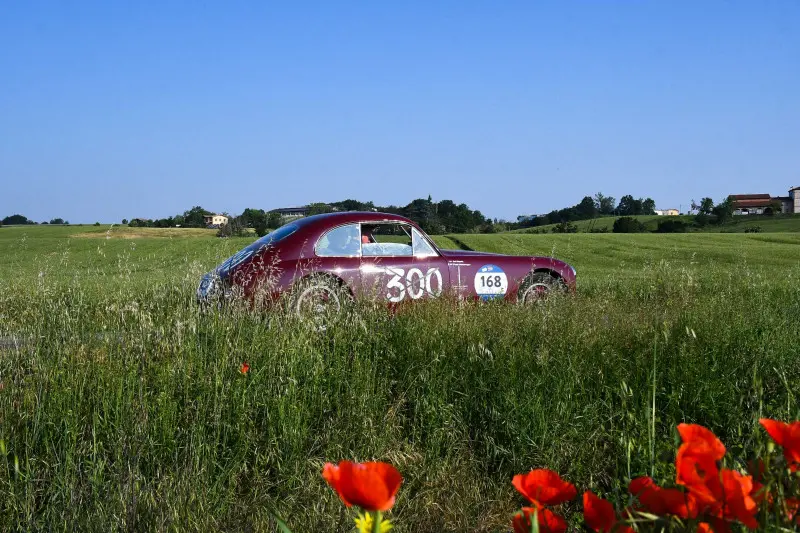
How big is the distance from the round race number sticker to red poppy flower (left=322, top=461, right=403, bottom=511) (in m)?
7.59

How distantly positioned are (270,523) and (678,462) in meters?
2.50

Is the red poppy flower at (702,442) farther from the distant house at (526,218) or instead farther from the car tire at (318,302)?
the distant house at (526,218)

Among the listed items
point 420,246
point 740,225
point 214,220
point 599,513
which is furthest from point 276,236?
point 740,225

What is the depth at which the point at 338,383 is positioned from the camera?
4.60 m

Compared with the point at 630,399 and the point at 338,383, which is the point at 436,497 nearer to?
the point at 338,383

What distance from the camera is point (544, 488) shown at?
4.38 feet

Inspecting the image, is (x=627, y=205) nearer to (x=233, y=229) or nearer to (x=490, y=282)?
(x=233, y=229)

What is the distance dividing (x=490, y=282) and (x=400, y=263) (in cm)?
123

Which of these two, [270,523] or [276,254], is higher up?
[276,254]

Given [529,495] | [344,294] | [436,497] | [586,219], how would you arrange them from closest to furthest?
[529,495]
[436,497]
[344,294]
[586,219]

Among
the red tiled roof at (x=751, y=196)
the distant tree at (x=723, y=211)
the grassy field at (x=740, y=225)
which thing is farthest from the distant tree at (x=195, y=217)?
the red tiled roof at (x=751, y=196)

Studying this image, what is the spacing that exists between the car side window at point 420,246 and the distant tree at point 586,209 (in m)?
74.7

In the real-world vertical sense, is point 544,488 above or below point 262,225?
below

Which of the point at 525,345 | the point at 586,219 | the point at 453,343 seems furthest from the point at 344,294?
the point at 586,219
